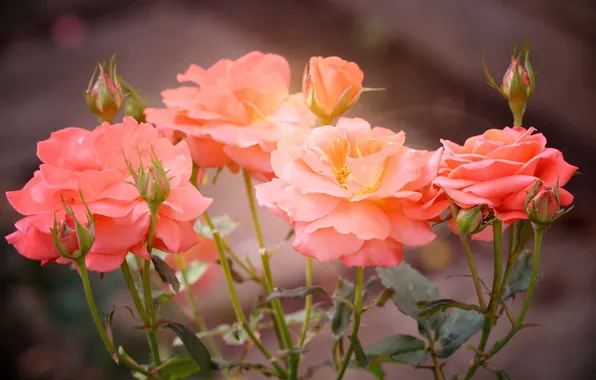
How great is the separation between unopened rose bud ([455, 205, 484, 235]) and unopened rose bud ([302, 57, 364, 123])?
0.09 meters

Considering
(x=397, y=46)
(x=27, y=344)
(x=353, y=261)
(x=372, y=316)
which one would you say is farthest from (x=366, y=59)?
(x=353, y=261)

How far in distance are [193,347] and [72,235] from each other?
90 mm

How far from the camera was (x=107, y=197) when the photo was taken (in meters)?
0.28

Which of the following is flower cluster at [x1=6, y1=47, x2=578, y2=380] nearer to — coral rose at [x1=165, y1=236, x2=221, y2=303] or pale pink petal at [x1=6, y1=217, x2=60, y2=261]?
pale pink petal at [x1=6, y1=217, x2=60, y2=261]

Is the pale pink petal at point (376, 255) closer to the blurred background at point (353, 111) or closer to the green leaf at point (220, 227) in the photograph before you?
the green leaf at point (220, 227)

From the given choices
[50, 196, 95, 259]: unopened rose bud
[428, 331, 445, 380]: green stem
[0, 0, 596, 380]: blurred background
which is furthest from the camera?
[0, 0, 596, 380]: blurred background

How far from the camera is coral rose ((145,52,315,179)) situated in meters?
0.33

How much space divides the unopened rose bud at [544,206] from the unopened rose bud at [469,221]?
2cm

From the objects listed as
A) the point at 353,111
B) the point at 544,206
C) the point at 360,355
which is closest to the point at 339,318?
the point at 360,355

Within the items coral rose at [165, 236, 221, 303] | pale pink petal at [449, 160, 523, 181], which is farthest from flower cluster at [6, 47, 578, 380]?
coral rose at [165, 236, 221, 303]

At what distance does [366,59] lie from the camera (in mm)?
1694

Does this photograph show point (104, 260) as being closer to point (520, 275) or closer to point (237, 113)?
point (237, 113)

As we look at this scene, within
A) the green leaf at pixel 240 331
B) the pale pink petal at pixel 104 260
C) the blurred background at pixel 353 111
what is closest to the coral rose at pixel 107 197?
the pale pink petal at pixel 104 260

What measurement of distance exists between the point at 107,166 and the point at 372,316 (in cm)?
85
